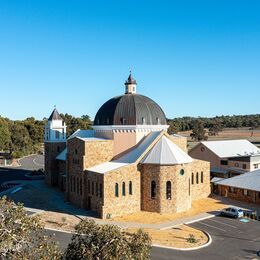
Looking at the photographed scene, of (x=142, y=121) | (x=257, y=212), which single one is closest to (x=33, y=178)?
(x=142, y=121)

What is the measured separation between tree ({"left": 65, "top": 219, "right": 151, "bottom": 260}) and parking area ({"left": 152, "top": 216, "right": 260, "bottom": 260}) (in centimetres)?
1194

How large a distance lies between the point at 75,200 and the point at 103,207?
273 inches

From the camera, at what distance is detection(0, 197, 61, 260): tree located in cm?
1368

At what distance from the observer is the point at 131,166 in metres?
38.6

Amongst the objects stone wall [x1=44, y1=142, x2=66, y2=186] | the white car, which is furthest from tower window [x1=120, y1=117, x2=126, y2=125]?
stone wall [x1=44, y1=142, x2=66, y2=186]

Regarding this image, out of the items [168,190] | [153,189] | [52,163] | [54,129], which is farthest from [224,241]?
[54,129]

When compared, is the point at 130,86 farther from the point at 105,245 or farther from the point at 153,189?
the point at 105,245

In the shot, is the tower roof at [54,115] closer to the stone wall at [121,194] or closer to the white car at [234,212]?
the stone wall at [121,194]

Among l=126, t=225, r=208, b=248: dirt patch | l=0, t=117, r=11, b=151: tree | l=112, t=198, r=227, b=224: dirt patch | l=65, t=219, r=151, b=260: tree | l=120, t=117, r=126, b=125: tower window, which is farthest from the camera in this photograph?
l=0, t=117, r=11, b=151: tree

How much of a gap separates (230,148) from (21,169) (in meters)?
44.7

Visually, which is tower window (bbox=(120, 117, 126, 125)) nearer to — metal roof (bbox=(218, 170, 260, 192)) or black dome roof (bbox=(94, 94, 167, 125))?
black dome roof (bbox=(94, 94, 167, 125))

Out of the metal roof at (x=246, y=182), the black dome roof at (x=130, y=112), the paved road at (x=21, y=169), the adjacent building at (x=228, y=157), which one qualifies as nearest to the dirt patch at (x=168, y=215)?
the metal roof at (x=246, y=182)

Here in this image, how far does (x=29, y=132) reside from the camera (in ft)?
356

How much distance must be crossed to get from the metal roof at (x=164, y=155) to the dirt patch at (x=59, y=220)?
1000 cm
